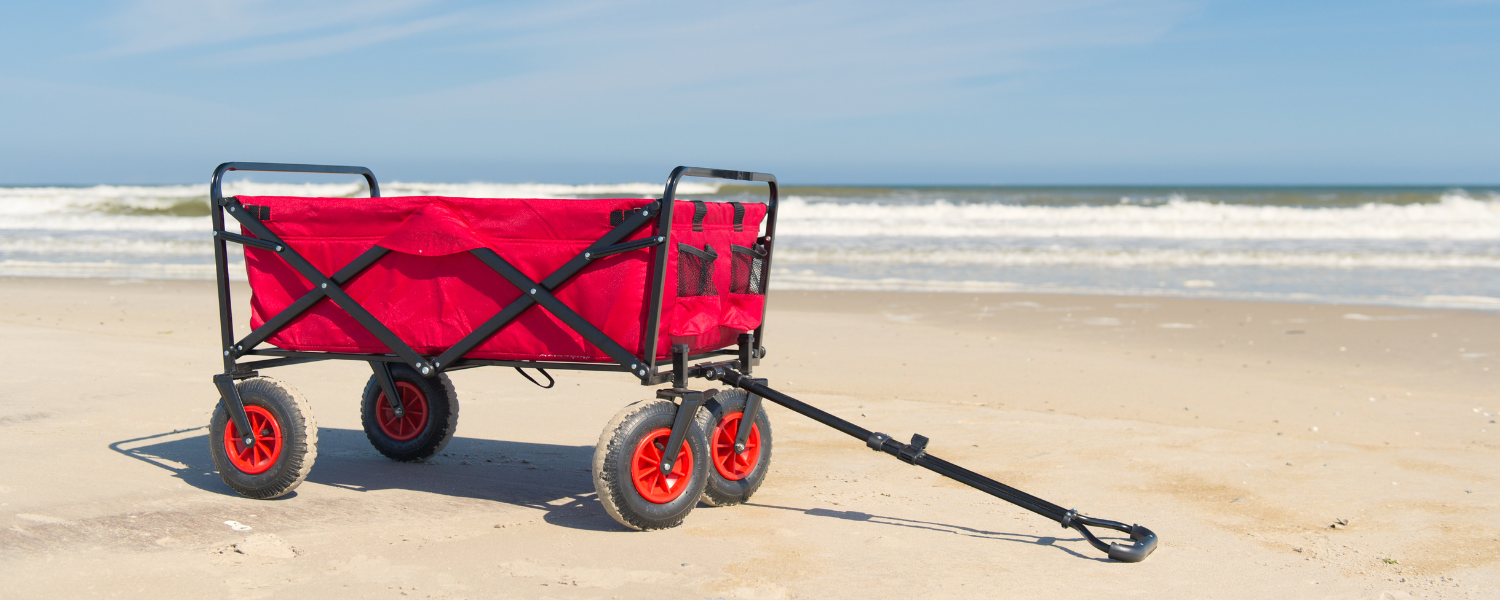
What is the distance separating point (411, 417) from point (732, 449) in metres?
1.77

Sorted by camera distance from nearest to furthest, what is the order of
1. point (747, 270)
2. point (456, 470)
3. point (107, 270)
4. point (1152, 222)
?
point (747, 270)
point (456, 470)
point (107, 270)
point (1152, 222)

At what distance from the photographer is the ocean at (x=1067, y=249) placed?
A: 52.1 ft

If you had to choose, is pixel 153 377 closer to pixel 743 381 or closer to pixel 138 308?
pixel 743 381

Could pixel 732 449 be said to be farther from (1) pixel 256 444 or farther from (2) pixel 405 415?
(1) pixel 256 444

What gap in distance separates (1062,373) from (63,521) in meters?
6.71

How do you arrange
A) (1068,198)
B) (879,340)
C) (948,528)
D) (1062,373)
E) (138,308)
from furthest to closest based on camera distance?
(1068,198)
(138,308)
(879,340)
(1062,373)
(948,528)

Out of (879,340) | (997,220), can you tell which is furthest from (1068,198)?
(879,340)

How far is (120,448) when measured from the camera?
539cm

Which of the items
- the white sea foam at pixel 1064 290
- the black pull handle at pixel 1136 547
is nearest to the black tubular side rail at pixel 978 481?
the black pull handle at pixel 1136 547

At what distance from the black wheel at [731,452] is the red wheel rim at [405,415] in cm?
161

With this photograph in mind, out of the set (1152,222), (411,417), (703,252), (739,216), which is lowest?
(411,417)

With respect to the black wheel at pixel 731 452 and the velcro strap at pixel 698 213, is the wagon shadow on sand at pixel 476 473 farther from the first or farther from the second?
the velcro strap at pixel 698 213

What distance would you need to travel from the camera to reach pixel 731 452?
15.7 feet

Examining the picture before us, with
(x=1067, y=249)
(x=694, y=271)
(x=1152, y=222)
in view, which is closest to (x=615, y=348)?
(x=694, y=271)
